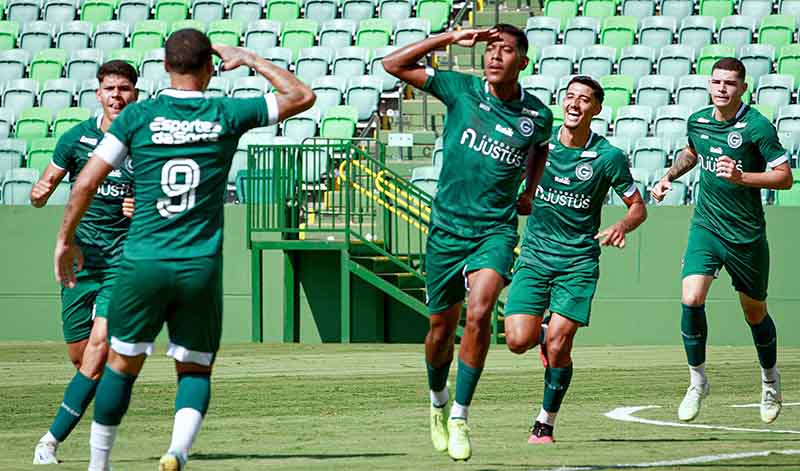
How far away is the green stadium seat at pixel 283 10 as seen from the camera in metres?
25.1

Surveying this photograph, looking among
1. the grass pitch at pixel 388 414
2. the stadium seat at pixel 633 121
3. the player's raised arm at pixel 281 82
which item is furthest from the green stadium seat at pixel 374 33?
the player's raised arm at pixel 281 82

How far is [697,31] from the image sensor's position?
2269cm

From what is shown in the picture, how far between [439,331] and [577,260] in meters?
1.38

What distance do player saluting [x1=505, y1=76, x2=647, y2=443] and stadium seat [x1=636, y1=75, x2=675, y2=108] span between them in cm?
1219

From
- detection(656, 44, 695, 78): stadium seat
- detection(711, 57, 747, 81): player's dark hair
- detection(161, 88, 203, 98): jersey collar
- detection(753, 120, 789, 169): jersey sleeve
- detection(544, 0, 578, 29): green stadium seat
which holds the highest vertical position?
detection(544, 0, 578, 29): green stadium seat

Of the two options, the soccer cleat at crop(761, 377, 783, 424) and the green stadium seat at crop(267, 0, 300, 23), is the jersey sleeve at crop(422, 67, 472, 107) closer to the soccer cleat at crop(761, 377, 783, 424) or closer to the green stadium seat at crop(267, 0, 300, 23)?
the soccer cleat at crop(761, 377, 783, 424)

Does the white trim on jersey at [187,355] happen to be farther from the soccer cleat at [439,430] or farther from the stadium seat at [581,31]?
the stadium seat at [581,31]

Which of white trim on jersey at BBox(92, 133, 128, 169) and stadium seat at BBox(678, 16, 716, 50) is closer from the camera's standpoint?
white trim on jersey at BBox(92, 133, 128, 169)

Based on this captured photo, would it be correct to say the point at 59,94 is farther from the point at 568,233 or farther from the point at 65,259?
the point at 65,259

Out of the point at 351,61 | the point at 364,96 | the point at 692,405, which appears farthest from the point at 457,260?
the point at 351,61

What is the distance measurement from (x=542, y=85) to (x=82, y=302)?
13.7m

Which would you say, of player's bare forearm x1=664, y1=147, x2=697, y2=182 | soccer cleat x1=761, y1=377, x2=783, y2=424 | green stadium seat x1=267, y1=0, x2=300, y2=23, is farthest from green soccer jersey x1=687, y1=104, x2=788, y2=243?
green stadium seat x1=267, y1=0, x2=300, y2=23

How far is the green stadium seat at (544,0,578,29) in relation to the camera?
78.1ft

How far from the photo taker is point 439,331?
8320mm
